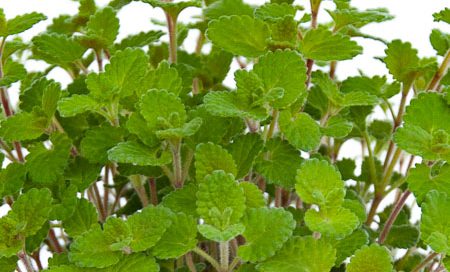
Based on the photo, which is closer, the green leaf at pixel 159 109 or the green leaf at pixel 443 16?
the green leaf at pixel 159 109

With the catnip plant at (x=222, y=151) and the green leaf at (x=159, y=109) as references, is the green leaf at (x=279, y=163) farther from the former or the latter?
the green leaf at (x=159, y=109)

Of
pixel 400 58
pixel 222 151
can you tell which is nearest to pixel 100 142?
pixel 222 151

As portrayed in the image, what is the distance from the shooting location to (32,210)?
0.73m

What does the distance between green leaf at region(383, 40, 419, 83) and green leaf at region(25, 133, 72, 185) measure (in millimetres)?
418

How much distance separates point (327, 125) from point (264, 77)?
0.42ft

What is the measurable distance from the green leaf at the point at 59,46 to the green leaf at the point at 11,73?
36 mm

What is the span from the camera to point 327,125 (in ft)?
2.70

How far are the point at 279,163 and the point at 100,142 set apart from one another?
202mm

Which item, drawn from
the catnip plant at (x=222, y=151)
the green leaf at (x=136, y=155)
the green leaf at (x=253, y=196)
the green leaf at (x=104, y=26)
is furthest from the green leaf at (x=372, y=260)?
the green leaf at (x=104, y=26)

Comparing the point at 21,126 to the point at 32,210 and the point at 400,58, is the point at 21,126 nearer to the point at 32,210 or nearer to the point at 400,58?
the point at 32,210

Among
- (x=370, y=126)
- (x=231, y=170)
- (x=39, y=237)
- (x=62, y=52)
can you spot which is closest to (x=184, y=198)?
(x=231, y=170)

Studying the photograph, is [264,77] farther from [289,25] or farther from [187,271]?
[187,271]

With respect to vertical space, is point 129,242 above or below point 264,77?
below

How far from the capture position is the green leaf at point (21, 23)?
852 millimetres
